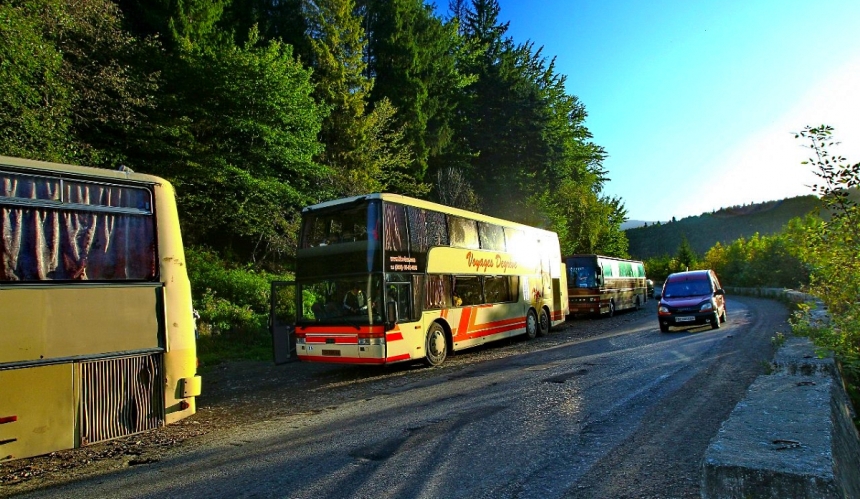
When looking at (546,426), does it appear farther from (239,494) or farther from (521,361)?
(521,361)

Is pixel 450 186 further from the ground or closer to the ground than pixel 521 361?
further from the ground

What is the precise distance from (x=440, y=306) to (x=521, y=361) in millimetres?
2344

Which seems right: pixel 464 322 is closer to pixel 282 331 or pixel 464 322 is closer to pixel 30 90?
pixel 282 331

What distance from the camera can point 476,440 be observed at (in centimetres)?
593

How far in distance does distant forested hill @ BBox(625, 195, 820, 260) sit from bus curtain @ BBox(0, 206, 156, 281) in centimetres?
7901

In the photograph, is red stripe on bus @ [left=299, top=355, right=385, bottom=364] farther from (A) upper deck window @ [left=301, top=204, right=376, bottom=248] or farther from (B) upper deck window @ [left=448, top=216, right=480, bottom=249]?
(B) upper deck window @ [left=448, top=216, right=480, bottom=249]

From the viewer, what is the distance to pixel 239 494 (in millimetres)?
4590

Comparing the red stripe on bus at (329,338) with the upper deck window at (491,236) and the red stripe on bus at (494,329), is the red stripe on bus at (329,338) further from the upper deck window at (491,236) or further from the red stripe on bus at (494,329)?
the upper deck window at (491,236)

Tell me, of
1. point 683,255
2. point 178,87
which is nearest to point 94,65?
point 178,87

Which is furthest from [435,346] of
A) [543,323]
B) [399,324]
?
[543,323]

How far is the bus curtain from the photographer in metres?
5.42

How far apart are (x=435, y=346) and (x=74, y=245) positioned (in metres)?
8.23

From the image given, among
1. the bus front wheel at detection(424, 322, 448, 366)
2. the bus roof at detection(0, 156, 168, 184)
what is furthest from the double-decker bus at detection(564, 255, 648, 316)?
the bus roof at detection(0, 156, 168, 184)

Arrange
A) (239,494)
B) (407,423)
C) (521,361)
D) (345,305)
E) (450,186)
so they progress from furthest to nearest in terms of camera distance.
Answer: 1. (450,186)
2. (521,361)
3. (345,305)
4. (407,423)
5. (239,494)
